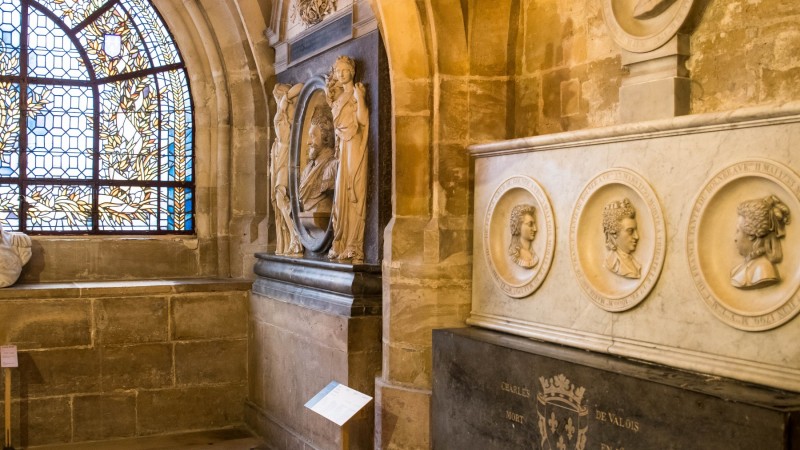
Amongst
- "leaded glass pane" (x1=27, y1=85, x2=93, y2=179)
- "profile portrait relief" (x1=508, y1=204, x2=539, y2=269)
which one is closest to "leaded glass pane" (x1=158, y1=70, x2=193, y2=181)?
"leaded glass pane" (x1=27, y1=85, x2=93, y2=179)

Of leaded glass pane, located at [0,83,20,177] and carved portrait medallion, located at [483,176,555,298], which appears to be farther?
leaded glass pane, located at [0,83,20,177]

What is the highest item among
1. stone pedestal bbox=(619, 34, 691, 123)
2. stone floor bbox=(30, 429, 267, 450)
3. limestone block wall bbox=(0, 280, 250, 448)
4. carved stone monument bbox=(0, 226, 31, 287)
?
stone pedestal bbox=(619, 34, 691, 123)

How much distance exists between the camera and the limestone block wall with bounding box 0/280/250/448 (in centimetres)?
623

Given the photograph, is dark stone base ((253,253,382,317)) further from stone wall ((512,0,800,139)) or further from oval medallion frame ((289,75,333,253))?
stone wall ((512,0,800,139))

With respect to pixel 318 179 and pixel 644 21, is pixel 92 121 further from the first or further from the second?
pixel 644 21

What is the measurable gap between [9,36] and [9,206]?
1.34 metres

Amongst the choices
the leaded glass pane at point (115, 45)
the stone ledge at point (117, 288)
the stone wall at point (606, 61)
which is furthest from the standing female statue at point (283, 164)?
the stone wall at point (606, 61)

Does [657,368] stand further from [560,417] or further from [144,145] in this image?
[144,145]

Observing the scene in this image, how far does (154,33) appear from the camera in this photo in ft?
24.7

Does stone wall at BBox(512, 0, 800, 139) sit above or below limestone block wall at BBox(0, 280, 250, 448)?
above

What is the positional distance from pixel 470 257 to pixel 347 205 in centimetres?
111

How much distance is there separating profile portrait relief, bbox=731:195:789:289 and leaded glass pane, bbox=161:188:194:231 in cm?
541

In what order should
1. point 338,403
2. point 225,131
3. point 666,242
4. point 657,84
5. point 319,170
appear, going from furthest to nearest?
point 225,131 < point 319,170 < point 338,403 < point 657,84 < point 666,242

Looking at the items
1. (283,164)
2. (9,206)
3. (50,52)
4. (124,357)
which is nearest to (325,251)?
(283,164)
